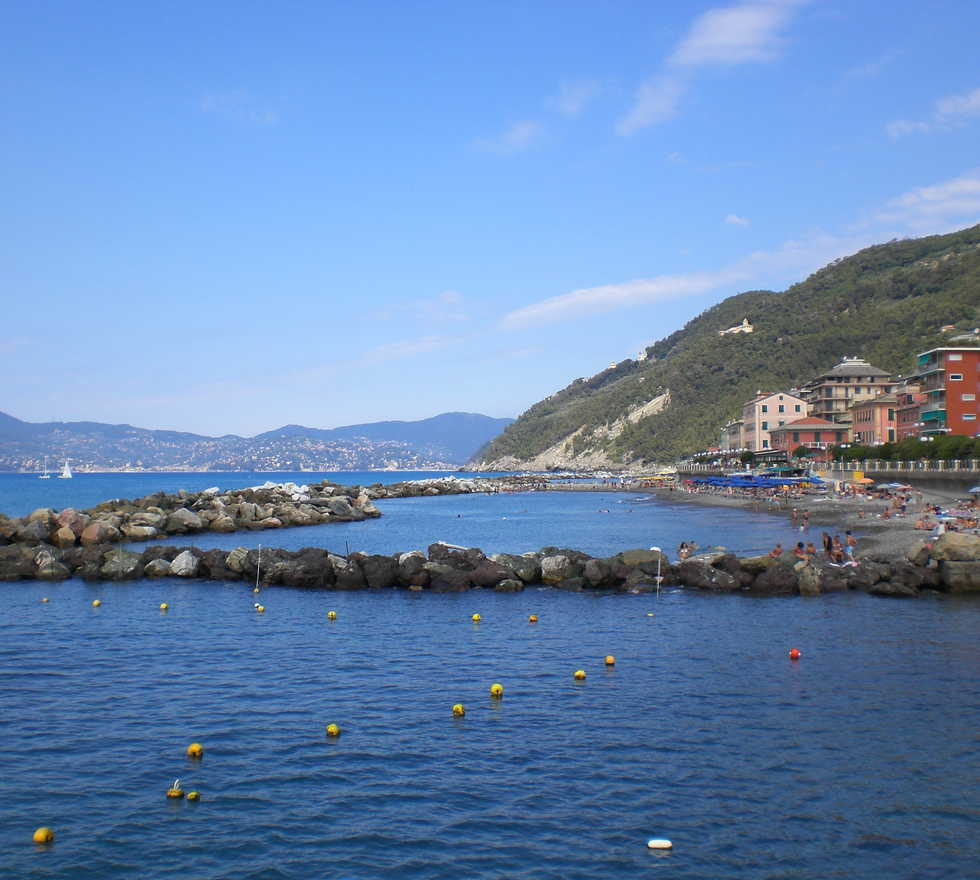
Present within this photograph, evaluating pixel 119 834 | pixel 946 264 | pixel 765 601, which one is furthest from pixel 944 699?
pixel 946 264

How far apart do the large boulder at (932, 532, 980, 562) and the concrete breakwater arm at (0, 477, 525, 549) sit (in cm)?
3829

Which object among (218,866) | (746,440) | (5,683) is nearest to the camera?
Answer: (218,866)

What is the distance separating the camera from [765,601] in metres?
28.1

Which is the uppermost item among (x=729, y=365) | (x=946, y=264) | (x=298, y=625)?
(x=946, y=264)

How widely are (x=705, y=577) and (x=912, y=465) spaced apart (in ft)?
167

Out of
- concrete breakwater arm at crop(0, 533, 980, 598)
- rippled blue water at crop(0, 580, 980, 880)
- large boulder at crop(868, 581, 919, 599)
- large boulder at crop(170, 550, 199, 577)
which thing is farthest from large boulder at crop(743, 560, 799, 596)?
large boulder at crop(170, 550, 199, 577)

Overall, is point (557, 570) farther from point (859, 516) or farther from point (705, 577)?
point (859, 516)

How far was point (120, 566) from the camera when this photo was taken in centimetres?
3431

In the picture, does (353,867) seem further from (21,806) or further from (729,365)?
(729,365)

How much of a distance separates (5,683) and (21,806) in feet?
24.2

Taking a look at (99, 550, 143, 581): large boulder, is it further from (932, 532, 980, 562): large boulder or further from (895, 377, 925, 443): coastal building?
(895, 377, 925, 443): coastal building

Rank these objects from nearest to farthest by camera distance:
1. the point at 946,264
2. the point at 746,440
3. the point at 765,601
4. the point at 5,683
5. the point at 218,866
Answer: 1. the point at 218,866
2. the point at 5,683
3. the point at 765,601
4. the point at 746,440
5. the point at 946,264

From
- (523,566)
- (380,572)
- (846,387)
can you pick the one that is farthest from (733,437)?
(380,572)

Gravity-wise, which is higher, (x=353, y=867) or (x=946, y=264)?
(x=946, y=264)
